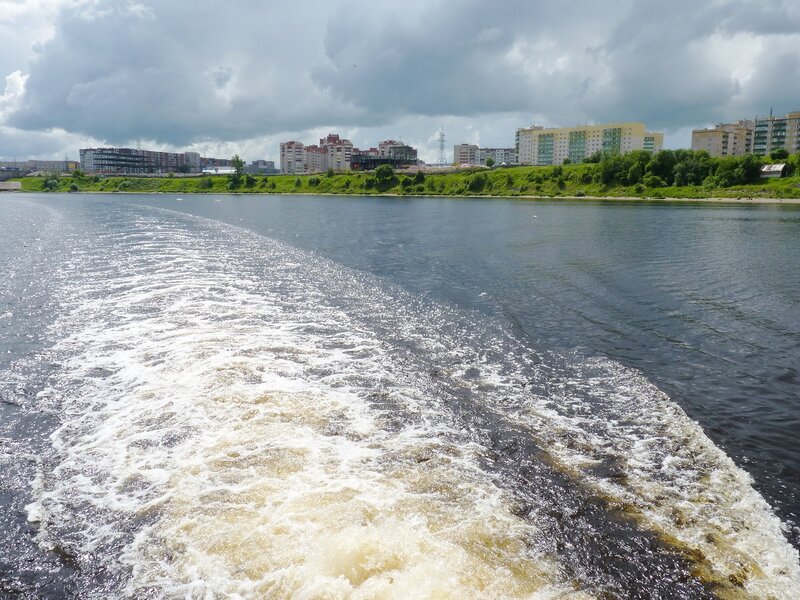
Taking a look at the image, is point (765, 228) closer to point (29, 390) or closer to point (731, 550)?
point (731, 550)

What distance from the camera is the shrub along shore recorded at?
104 metres

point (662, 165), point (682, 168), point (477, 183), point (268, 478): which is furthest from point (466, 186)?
point (268, 478)

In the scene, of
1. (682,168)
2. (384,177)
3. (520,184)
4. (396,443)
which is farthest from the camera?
(384,177)

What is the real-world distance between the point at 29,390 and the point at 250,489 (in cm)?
657

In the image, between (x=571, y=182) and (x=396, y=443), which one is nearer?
(x=396, y=443)

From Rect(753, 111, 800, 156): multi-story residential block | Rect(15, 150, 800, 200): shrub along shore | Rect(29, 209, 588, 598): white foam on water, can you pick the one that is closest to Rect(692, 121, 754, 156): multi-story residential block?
Rect(753, 111, 800, 156): multi-story residential block

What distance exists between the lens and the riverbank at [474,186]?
99.2 m

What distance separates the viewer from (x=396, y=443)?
30.6ft

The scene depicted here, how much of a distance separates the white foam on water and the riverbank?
9725 cm

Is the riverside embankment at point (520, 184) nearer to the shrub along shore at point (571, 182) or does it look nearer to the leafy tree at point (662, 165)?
the shrub along shore at point (571, 182)

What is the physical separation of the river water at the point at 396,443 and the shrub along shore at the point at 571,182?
94.2 metres

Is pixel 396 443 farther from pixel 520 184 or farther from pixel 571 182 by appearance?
pixel 520 184

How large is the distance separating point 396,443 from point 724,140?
210747 millimetres

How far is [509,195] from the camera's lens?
126438 millimetres
